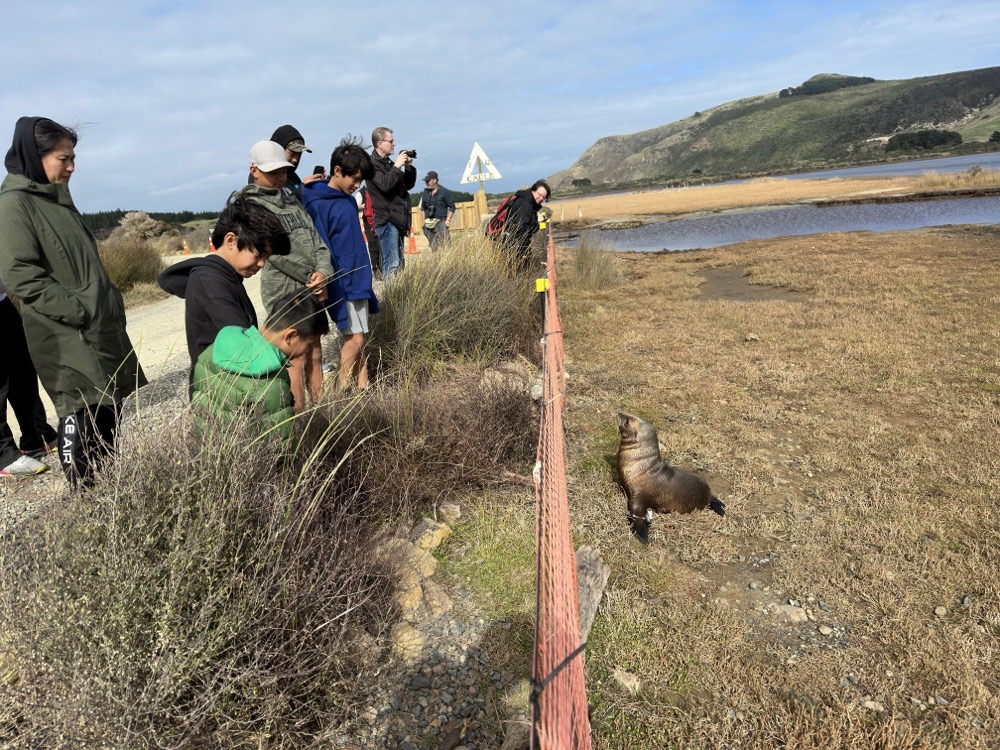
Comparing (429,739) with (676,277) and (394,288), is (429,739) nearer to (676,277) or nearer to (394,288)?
(394,288)

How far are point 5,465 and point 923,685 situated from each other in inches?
202

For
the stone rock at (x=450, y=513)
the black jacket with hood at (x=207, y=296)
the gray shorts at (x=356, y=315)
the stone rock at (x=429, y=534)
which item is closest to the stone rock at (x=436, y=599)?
the stone rock at (x=429, y=534)

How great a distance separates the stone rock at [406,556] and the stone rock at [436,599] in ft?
0.27

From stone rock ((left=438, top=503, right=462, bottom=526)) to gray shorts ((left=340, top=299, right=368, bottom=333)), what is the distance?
1.37 meters

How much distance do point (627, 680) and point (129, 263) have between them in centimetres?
1413

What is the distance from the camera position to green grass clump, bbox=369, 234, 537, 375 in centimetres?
488

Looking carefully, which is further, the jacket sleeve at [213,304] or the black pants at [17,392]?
the black pants at [17,392]

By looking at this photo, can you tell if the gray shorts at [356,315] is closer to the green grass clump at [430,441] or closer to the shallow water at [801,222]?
the green grass clump at [430,441]

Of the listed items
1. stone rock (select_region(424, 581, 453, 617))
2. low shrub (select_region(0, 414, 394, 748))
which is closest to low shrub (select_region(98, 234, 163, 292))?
stone rock (select_region(424, 581, 453, 617))

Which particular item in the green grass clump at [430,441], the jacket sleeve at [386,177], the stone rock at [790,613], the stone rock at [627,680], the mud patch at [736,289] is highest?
the jacket sleeve at [386,177]

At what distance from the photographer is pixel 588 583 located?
249 centimetres

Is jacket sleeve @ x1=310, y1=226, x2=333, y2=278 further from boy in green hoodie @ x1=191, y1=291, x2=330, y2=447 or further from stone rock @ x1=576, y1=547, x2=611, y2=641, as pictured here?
stone rock @ x1=576, y1=547, x2=611, y2=641

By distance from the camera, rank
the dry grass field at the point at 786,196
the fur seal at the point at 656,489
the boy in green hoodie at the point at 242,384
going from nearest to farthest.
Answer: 1. the boy in green hoodie at the point at 242,384
2. the fur seal at the point at 656,489
3. the dry grass field at the point at 786,196

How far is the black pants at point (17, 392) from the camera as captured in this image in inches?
148
